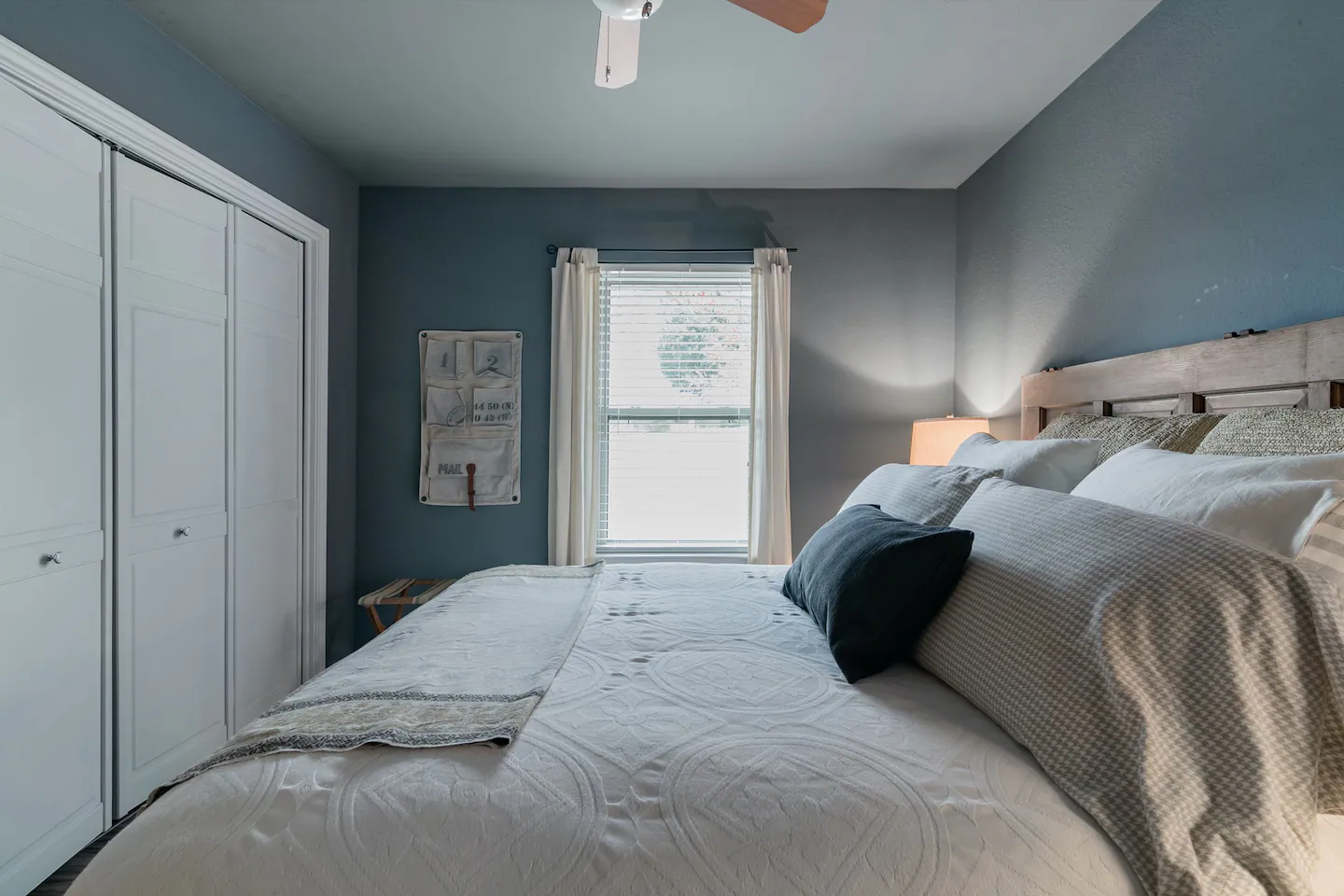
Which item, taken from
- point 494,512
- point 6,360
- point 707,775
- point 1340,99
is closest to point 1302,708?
point 707,775

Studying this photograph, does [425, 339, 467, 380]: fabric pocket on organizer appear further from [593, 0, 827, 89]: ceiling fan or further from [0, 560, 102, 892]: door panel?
[593, 0, 827, 89]: ceiling fan

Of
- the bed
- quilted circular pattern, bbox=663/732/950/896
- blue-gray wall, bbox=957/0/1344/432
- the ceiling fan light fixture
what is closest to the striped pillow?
the bed

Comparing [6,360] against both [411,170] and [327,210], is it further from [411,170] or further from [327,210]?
[411,170]

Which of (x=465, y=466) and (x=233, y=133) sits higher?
(x=233, y=133)

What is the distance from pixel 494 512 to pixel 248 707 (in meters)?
1.31

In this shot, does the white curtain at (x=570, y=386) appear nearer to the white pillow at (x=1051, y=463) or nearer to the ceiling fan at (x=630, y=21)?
the ceiling fan at (x=630, y=21)

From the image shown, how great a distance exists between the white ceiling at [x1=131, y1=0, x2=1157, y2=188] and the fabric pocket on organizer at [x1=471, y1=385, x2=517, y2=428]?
1067 mm

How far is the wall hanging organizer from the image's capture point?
11.0 feet

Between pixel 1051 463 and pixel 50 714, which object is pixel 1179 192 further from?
pixel 50 714

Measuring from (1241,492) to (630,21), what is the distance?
159 cm

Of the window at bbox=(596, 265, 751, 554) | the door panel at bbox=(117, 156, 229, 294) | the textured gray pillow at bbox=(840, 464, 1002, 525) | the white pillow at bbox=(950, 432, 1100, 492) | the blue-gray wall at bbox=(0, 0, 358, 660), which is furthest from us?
the window at bbox=(596, 265, 751, 554)

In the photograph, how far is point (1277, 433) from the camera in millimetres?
1285

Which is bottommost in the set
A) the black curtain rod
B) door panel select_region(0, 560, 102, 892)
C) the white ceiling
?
door panel select_region(0, 560, 102, 892)

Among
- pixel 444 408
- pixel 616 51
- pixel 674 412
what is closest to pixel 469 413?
pixel 444 408
